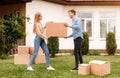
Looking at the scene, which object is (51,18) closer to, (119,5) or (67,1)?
(67,1)

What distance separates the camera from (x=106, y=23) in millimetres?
28344

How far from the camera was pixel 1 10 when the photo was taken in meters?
26.7

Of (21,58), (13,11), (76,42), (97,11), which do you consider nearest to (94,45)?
(97,11)

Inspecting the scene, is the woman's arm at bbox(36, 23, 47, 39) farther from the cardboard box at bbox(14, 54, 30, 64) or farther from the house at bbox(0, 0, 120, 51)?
the house at bbox(0, 0, 120, 51)

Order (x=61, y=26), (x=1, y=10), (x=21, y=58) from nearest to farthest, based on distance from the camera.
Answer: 1. (x=61, y=26)
2. (x=21, y=58)
3. (x=1, y=10)

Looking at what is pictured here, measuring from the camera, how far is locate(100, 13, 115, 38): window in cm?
2822

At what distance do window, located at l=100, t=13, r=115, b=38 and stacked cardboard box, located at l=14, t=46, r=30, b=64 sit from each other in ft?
42.0

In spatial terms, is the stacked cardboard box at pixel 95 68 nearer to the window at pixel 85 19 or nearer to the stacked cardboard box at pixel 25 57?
the stacked cardboard box at pixel 25 57

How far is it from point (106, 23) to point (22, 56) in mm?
13223

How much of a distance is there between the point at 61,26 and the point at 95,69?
7.59ft

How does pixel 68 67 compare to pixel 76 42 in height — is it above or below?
below

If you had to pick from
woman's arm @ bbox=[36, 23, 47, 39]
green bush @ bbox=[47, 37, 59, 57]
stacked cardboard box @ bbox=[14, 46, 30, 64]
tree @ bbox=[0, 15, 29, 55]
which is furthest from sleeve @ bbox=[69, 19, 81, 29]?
green bush @ bbox=[47, 37, 59, 57]

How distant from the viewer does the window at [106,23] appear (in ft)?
92.6

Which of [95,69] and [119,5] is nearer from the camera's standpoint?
[95,69]
